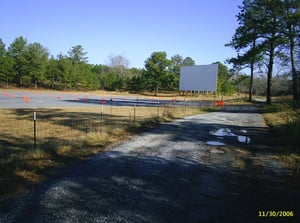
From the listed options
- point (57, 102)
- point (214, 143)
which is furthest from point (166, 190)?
point (57, 102)

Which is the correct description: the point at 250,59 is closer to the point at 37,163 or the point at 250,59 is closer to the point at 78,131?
the point at 78,131

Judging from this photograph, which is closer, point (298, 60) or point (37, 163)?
point (37, 163)

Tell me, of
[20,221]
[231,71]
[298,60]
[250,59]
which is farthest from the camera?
[231,71]

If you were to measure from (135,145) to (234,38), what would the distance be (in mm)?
23358

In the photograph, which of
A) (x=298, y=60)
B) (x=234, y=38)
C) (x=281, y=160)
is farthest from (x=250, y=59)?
(x=281, y=160)

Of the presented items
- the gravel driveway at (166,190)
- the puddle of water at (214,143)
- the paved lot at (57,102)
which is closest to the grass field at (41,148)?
the gravel driveway at (166,190)

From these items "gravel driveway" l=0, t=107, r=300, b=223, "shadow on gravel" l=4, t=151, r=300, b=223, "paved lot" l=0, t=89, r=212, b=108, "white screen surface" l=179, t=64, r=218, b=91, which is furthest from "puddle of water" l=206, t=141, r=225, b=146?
"white screen surface" l=179, t=64, r=218, b=91

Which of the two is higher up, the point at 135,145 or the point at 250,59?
the point at 250,59

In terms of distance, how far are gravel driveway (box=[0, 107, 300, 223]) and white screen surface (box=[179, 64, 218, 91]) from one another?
16088 millimetres

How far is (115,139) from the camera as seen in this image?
8531 millimetres

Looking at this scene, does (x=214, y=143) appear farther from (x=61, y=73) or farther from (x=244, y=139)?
(x=61, y=73)

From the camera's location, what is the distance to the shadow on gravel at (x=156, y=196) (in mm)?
3324

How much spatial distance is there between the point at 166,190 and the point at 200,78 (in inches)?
808

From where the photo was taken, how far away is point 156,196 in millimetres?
3949
